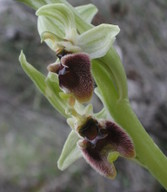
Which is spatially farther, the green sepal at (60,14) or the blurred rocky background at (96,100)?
the blurred rocky background at (96,100)

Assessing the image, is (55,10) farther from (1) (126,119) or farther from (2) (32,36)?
(2) (32,36)

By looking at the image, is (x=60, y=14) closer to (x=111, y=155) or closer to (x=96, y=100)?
(x=111, y=155)

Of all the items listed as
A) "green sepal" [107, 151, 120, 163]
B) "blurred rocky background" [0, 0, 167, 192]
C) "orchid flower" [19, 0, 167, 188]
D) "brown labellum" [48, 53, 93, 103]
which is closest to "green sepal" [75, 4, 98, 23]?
"orchid flower" [19, 0, 167, 188]

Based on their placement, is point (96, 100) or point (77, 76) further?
point (96, 100)

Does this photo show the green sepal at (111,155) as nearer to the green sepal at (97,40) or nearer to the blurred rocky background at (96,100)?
the green sepal at (97,40)

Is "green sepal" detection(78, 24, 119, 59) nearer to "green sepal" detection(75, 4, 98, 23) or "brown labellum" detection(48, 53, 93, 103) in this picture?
"brown labellum" detection(48, 53, 93, 103)

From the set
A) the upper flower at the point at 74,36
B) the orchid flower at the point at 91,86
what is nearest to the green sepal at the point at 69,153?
the orchid flower at the point at 91,86

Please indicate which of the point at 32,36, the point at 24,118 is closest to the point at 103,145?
the point at 32,36

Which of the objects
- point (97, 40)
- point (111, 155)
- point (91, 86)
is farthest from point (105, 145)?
point (97, 40)
